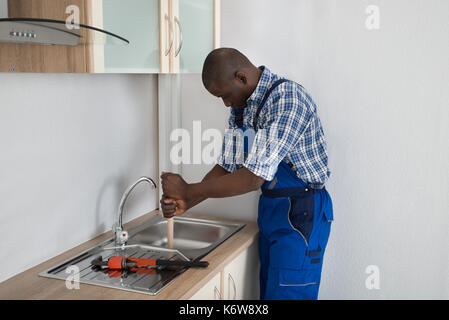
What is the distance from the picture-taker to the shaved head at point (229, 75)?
5.15 feet

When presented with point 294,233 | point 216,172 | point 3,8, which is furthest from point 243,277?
point 3,8

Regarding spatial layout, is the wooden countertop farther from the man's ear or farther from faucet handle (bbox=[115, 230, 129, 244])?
the man's ear

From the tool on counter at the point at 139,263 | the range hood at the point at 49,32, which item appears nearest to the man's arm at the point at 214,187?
the tool on counter at the point at 139,263

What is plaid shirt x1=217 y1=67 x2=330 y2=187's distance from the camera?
1485 millimetres

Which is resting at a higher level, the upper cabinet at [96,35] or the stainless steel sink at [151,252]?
the upper cabinet at [96,35]

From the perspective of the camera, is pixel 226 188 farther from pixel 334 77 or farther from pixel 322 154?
pixel 334 77

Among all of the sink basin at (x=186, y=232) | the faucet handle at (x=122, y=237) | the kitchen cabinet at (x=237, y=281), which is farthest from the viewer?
the sink basin at (x=186, y=232)

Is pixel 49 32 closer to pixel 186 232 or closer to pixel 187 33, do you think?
pixel 187 33

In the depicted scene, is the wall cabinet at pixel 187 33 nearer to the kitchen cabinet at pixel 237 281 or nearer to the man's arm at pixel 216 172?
the man's arm at pixel 216 172

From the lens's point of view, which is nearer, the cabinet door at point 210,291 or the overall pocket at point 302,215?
the cabinet door at point 210,291

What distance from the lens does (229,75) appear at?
1.58 meters

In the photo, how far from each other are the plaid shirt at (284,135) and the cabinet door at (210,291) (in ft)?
1.33

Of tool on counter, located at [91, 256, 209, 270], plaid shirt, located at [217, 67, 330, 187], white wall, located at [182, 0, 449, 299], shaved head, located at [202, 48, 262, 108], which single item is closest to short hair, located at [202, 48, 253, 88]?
shaved head, located at [202, 48, 262, 108]
